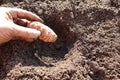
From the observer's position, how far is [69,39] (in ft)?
6.14

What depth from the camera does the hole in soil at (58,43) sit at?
1798 mm

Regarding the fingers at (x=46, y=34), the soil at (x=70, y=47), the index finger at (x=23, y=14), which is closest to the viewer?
the soil at (x=70, y=47)

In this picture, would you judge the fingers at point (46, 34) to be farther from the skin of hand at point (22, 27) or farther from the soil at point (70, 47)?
the soil at point (70, 47)

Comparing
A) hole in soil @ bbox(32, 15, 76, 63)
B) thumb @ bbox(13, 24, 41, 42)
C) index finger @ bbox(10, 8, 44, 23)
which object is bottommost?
hole in soil @ bbox(32, 15, 76, 63)

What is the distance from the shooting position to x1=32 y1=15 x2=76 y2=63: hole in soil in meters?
1.80

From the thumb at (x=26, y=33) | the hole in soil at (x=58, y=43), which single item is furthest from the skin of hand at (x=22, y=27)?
the hole in soil at (x=58, y=43)

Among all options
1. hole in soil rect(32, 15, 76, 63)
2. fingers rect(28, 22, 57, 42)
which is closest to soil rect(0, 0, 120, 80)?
hole in soil rect(32, 15, 76, 63)

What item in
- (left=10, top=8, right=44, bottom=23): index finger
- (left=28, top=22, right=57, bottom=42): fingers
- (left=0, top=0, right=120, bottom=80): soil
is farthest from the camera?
(left=10, top=8, right=44, bottom=23): index finger

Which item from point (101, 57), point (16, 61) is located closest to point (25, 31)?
point (16, 61)

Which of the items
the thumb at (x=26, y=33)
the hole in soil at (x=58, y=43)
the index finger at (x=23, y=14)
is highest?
the index finger at (x=23, y=14)

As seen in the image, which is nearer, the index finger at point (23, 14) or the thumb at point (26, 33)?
the thumb at point (26, 33)

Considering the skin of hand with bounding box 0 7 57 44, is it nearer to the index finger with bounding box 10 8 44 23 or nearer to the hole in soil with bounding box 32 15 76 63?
the index finger with bounding box 10 8 44 23

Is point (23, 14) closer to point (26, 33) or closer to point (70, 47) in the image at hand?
point (26, 33)

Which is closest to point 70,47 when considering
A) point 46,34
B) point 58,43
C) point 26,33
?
point 58,43
